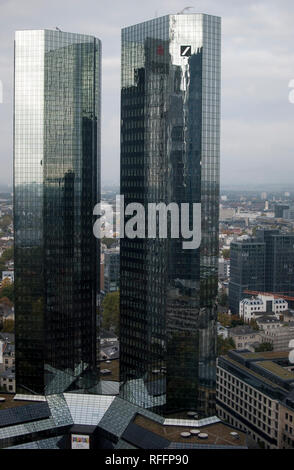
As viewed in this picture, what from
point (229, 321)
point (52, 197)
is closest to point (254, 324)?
point (229, 321)

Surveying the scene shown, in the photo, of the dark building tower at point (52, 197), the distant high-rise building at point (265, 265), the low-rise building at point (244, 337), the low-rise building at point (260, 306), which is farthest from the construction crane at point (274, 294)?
the dark building tower at point (52, 197)

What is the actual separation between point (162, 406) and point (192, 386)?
4.47 ft

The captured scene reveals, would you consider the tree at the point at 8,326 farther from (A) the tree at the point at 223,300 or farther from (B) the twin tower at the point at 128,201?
(A) the tree at the point at 223,300

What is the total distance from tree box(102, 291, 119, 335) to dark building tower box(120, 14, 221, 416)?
623 inches

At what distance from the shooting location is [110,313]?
4053 cm

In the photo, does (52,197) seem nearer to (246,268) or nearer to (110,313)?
(110,313)

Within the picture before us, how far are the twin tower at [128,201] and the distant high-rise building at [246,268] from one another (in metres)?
25.4

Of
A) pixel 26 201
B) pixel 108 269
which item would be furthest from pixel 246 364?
pixel 108 269

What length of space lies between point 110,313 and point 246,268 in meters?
15.5

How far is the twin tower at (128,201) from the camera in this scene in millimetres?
22266

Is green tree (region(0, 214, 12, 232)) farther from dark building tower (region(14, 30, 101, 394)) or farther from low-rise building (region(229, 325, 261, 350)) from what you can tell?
dark building tower (region(14, 30, 101, 394))

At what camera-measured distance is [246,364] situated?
90.3ft
